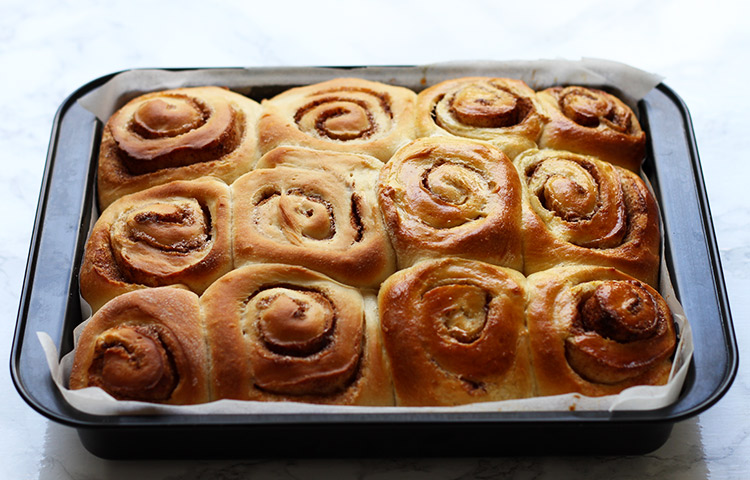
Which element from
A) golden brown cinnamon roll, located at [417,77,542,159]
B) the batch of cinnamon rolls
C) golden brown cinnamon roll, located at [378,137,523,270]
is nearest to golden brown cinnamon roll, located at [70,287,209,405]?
the batch of cinnamon rolls

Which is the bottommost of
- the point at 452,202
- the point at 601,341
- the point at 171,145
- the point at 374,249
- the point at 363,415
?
the point at 363,415

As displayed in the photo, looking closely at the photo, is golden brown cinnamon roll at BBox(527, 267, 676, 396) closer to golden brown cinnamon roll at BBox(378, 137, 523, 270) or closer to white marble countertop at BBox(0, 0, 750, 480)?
golden brown cinnamon roll at BBox(378, 137, 523, 270)

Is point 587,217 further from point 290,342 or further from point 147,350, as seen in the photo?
point 147,350

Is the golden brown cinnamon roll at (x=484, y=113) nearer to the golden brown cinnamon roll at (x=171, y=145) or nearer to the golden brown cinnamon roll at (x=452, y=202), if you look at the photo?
the golden brown cinnamon roll at (x=452, y=202)

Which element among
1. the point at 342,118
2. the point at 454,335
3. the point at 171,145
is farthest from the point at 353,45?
the point at 454,335

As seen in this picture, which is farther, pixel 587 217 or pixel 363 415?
pixel 587 217

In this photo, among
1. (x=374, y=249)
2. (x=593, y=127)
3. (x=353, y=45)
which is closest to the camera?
(x=374, y=249)
